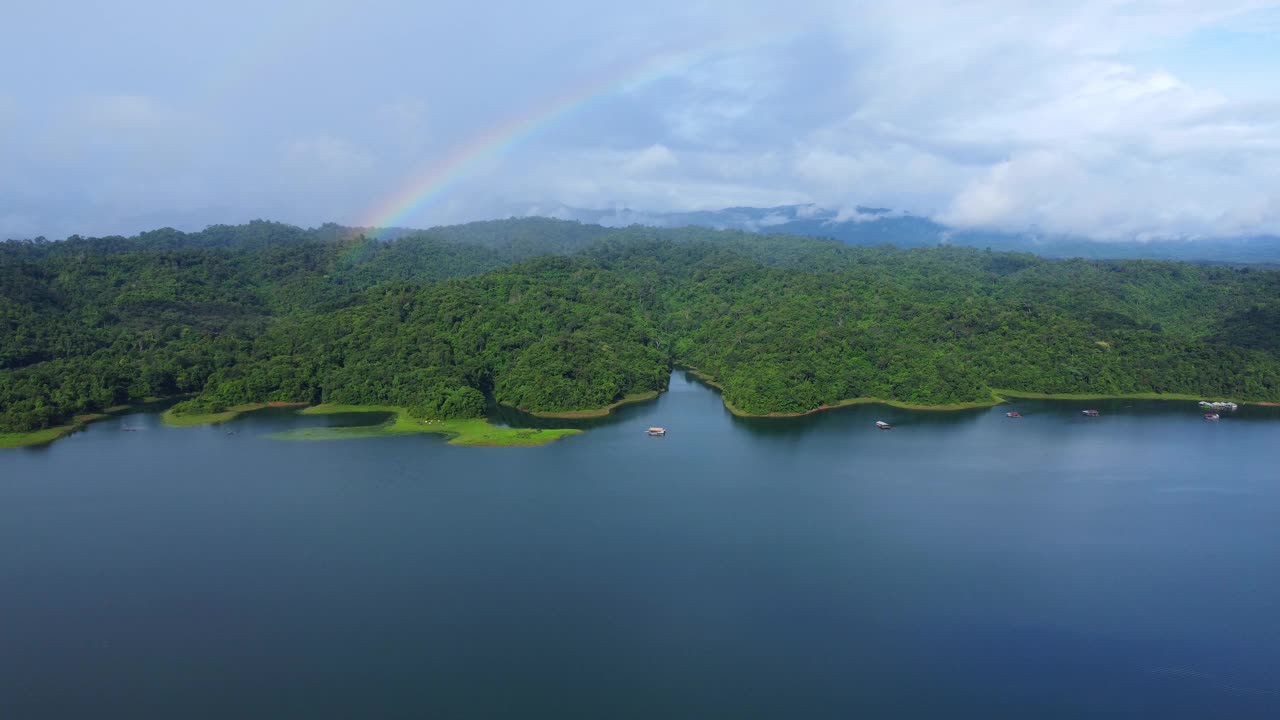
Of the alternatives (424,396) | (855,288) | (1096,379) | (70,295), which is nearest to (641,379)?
(424,396)

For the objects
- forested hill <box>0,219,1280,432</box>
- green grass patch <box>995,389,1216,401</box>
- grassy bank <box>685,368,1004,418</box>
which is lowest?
grassy bank <box>685,368,1004,418</box>

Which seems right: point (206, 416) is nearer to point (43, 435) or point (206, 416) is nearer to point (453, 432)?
point (43, 435)

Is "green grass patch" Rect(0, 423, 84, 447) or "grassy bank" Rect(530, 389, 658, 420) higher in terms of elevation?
"grassy bank" Rect(530, 389, 658, 420)

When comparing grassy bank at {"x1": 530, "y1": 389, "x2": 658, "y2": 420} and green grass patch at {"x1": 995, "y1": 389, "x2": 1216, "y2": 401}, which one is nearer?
grassy bank at {"x1": 530, "y1": 389, "x2": 658, "y2": 420}

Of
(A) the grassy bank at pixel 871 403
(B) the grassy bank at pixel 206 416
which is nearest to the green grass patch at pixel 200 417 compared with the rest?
(B) the grassy bank at pixel 206 416

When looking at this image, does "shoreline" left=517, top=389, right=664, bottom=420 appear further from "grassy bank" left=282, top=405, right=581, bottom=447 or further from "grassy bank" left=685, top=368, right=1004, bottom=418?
"grassy bank" left=685, top=368, right=1004, bottom=418

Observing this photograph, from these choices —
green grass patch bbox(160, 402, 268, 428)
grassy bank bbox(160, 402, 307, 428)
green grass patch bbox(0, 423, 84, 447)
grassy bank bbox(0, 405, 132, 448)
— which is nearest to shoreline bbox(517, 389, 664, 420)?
grassy bank bbox(160, 402, 307, 428)

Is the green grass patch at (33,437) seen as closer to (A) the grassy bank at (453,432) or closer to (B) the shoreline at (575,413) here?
(A) the grassy bank at (453,432)
